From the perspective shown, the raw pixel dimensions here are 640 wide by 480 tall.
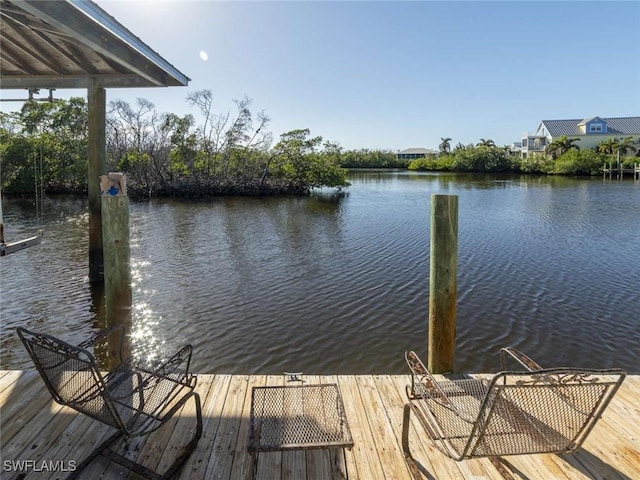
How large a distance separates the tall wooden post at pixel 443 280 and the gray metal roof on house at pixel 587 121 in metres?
64.7

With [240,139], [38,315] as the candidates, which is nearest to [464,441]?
[38,315]

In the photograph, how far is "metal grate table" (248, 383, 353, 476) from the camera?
101 inches

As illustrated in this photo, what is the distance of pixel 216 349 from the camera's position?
20.7ft

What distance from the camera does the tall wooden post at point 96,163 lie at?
7051 millimetres

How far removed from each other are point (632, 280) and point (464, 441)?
31.6ft

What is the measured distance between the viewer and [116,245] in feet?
13.2

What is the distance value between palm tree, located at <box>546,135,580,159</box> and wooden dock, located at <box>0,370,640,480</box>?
58.5 m

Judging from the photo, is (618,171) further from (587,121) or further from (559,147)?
(587,121)

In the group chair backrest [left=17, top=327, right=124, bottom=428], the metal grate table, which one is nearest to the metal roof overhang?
chair backrest [left=17, top=327, right=124, bottom=428]

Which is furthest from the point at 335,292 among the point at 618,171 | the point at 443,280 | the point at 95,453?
the point at 618,171

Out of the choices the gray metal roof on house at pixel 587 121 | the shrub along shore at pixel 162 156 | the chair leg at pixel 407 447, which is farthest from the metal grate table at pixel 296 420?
the gray metal roof on house at pixel 587 121

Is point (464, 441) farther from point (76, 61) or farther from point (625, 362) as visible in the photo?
point (76, 61)

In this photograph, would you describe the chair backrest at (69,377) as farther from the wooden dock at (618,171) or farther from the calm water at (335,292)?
the wooden dock at (618,171)

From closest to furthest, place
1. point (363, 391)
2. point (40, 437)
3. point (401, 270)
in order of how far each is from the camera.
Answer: point (40, 437) → point (363, 391) → point (401, 270)
